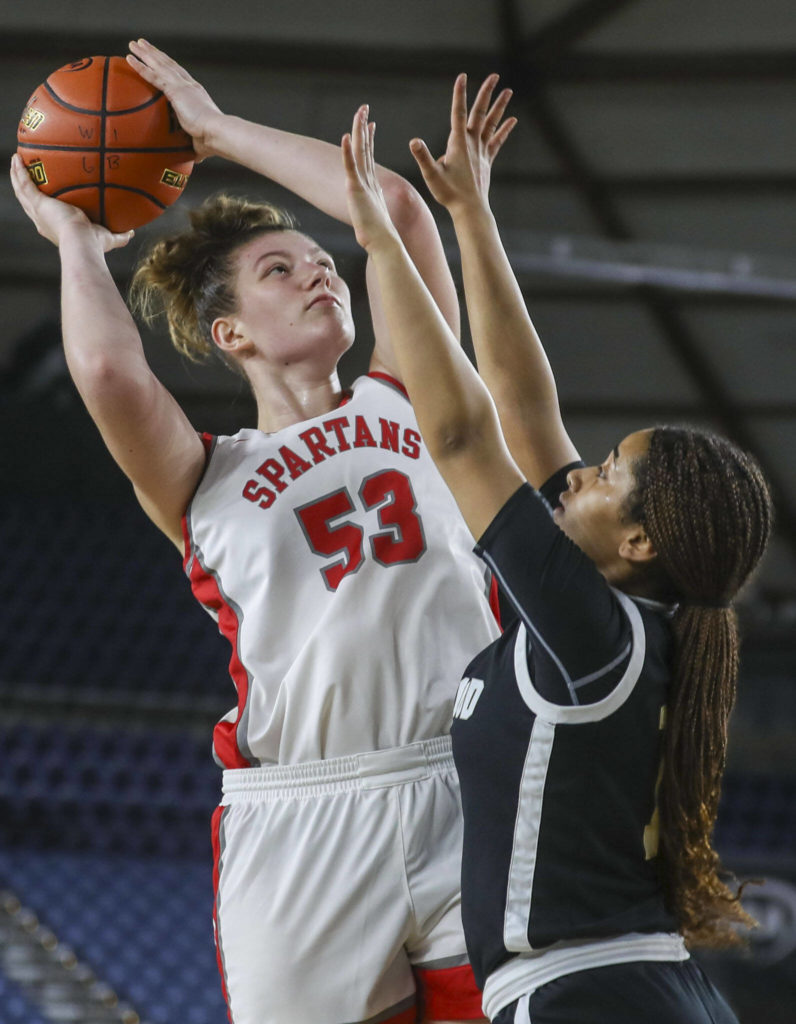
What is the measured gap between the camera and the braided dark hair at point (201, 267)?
102 inches

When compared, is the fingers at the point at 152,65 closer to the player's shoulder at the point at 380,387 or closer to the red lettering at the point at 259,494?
the player's shoulder at the point at 380,387

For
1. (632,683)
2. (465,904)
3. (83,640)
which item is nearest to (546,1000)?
(465,904)

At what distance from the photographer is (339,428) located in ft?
7.85

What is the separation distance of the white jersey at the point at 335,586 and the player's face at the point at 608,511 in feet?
1.35

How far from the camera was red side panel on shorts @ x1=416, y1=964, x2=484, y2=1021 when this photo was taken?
2062mm

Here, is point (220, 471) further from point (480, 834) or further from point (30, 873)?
point (30, 873)

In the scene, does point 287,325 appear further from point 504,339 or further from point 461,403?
point 461,403

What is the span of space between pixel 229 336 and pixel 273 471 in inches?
15.3

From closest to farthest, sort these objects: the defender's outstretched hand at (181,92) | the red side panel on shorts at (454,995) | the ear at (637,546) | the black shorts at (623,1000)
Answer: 1. the black shorts at (623,1000)
2. the ear at (637,546)
3. the red side panel on shorts at (454,995)
4. the defender's outstretched hand at (181,92)

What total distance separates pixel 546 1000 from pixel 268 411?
134cm

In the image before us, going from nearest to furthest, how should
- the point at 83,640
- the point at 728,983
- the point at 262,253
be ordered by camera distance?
the point at 262,253, the point at 728,983, the point at 83,640

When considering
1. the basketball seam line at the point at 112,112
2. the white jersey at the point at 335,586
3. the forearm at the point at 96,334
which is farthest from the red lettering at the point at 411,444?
→ the basketball seam line at the point at 112,112

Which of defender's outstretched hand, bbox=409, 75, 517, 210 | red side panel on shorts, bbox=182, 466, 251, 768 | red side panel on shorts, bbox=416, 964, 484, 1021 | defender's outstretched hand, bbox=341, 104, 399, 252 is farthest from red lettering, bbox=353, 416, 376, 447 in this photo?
red side panel on shorts, bbox=416, 964, 484, 1021

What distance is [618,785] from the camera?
5.73 ft
